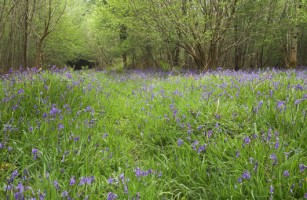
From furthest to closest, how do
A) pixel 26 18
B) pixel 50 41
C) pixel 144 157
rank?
1. pixel 50 41
2. pixel 26 18
3. pixel 144 157

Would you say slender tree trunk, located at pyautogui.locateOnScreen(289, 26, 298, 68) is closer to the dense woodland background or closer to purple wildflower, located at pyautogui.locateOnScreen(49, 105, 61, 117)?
the dense woodland background

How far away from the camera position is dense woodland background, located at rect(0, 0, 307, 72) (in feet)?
35.3

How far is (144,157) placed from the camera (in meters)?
3.28

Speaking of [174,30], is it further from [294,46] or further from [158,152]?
[158,152]

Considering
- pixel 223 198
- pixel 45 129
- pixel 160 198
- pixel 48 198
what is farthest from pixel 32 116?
pixel 223 198

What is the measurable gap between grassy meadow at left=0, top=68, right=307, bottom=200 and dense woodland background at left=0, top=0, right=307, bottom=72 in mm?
6104

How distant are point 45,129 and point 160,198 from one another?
5.43 ft

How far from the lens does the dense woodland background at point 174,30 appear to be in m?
10.8

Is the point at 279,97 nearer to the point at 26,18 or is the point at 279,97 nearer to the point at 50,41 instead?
the point at 26,18

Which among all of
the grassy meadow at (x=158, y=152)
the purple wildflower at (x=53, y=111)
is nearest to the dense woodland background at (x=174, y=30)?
the purple wildflower at (x=53, y=111)

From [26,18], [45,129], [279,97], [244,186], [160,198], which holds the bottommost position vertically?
[160,198]

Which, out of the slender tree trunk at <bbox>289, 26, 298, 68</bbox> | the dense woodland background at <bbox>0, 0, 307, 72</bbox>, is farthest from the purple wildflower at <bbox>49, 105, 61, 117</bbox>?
the slender tree trunk at <bbox>289, 26, 298, 68</bbox>

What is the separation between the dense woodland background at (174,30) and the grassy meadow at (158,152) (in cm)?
610

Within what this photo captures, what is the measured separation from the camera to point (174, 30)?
11.3m
